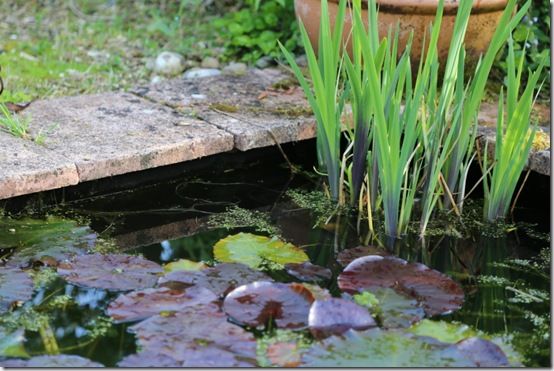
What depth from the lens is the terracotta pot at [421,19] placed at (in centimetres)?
296

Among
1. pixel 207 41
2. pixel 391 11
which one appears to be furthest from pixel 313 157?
pixel 207 41

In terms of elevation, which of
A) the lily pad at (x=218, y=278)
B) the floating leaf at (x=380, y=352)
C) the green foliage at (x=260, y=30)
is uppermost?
the green foliage at (x=260, y=30)

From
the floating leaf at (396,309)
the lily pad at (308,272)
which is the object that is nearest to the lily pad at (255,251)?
the lily pad at (308,272)

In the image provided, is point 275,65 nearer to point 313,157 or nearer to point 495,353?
point 313,157

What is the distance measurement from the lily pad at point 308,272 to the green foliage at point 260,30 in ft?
5.43

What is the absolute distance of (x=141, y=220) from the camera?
2592mm

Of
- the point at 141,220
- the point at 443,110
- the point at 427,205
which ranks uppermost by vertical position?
the point at 443,110

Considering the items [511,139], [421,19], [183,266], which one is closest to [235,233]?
[183,266]

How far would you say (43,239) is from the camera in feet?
7.73

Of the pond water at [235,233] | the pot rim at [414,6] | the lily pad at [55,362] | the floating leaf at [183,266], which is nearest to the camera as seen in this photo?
the lily pad at [55,362]

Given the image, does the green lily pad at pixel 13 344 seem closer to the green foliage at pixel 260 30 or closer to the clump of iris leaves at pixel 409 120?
the clump of iris leaves at pixel 409 120

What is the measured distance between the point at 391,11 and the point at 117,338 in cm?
158

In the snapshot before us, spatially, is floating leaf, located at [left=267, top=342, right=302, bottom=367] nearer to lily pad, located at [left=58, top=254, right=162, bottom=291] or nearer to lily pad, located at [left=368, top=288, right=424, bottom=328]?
lily pad, located at [left=368, top=288, right=424, bottom=328]

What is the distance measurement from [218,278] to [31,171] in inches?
25.6
